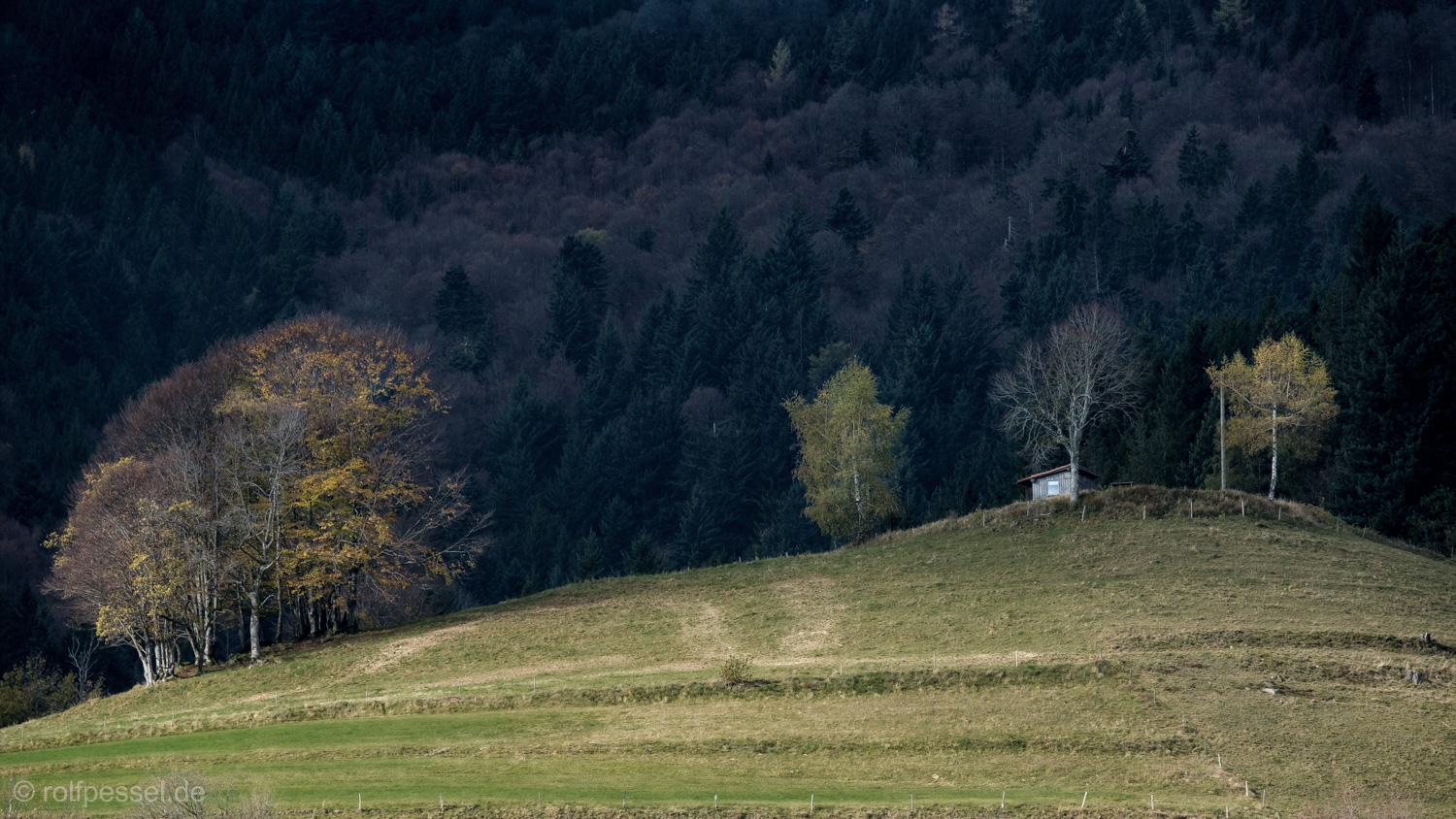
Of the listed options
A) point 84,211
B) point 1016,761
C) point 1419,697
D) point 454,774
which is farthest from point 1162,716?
point 84,211

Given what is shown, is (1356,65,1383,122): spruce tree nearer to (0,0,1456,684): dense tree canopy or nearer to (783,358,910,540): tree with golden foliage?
(0,0,1456,684): dense tree canopy

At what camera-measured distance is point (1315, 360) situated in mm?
87438

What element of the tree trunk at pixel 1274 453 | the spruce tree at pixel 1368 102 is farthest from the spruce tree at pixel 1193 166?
the tree trunk at pixel 1274 453

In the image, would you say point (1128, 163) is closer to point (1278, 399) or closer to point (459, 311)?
point (459, 311)

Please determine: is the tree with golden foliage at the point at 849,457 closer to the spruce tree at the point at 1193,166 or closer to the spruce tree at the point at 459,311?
the spruce tree at the point at 459,311

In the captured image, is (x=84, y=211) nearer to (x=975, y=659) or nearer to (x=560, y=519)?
(x=560, y=519)

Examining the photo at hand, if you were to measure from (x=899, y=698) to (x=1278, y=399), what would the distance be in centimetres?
4802

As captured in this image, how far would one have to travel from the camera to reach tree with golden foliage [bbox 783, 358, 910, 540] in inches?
3647

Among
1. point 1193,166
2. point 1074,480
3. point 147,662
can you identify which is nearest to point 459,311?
point 1193,166

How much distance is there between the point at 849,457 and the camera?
305ft

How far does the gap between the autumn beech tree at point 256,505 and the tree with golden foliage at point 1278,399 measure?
4885 cm

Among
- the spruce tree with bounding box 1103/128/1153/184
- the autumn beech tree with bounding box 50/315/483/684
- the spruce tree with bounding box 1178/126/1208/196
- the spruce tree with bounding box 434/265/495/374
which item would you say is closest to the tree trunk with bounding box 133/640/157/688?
the autumn beech tree with bounding box 50/315/483/684

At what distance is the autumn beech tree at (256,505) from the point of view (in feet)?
206

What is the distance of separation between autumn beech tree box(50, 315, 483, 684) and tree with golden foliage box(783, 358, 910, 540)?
97.0ft
